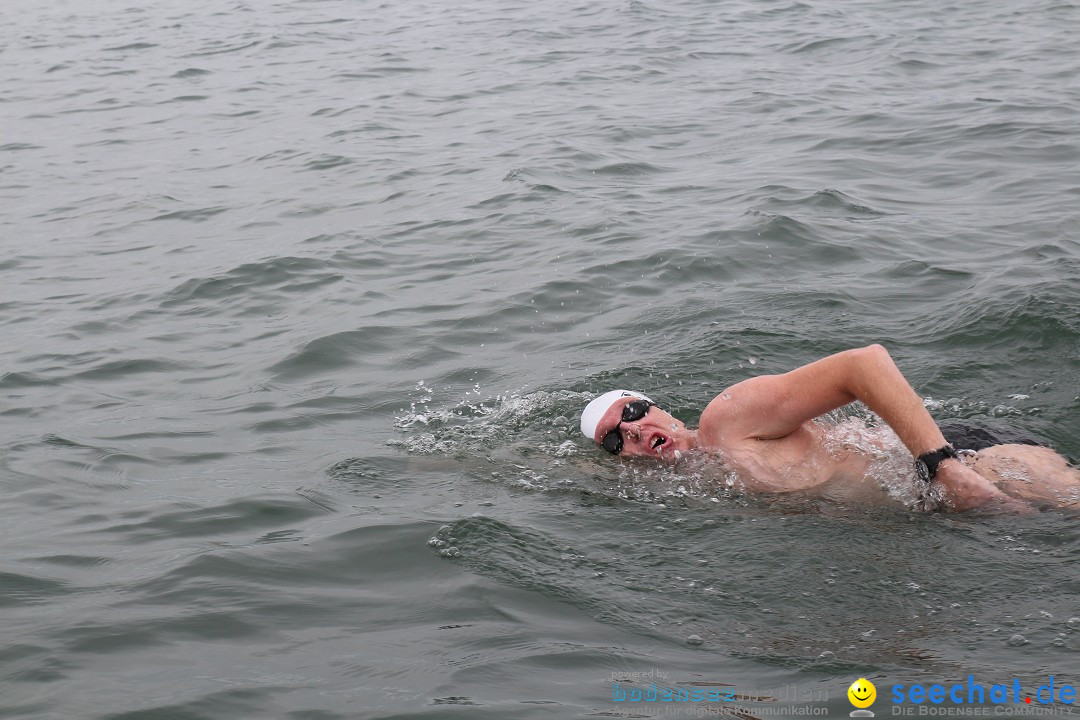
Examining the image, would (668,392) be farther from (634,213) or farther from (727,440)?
(634,213)

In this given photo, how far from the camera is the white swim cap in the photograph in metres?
6.46

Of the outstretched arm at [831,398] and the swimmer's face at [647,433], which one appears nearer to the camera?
the outstretched arm at [831,398]

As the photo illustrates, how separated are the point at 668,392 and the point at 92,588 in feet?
12.2

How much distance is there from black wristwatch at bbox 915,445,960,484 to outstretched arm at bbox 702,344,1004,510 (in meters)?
0.02

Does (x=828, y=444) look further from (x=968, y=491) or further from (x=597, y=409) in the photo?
(x=597, y=409)

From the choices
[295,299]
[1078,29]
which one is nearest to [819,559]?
[295,299]

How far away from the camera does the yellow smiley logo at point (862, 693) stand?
13.1ft

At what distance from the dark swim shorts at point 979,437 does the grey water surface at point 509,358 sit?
0.57 metres

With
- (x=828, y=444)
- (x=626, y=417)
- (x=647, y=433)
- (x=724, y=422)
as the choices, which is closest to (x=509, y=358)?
(x=626, y=417)

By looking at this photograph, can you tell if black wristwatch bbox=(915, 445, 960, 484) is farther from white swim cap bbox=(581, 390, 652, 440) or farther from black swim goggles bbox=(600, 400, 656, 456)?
white swim cap bbox=(581, 390, 652, 440)

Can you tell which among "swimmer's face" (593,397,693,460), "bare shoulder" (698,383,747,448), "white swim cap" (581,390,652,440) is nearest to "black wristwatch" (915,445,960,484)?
"bare shoulder" (698,383,747,448)

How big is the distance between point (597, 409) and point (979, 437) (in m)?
1.99

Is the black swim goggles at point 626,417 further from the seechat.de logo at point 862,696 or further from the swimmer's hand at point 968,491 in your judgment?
the seechat.de logo at point 862,696

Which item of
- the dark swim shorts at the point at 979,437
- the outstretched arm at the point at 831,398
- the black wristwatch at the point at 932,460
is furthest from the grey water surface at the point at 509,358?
the dark swim shorts at the point at 979,437
